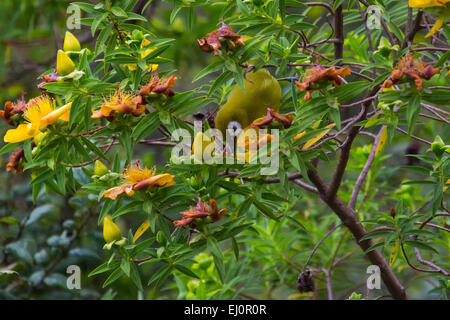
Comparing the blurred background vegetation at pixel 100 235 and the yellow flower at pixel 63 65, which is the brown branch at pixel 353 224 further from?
the yellow flower at pixel 63 65

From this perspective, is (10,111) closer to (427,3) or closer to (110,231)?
(110,231)

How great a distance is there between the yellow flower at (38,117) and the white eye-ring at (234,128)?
23 centimetres

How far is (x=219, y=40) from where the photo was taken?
708mm

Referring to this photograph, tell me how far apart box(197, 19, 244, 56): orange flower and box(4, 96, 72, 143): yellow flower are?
0.20m

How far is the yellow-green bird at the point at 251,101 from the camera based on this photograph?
84cm

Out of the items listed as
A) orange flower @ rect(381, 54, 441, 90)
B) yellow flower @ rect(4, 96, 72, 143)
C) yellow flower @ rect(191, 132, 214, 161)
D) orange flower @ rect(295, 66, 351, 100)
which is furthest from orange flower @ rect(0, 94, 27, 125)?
orange flower @ rect(381, 54, 441, 90)

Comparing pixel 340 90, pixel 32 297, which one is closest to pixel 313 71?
pixel 340 90

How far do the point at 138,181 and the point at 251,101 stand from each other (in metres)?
0.21

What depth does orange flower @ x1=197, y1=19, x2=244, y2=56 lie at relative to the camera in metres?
0.70

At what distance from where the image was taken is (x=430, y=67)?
0.68 meters

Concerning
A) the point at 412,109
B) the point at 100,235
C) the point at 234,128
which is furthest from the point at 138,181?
the point at 100,235

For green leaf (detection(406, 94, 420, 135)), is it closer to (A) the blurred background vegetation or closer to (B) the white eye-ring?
(B) the white eye-ring
